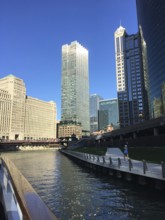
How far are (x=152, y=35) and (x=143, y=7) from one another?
89.1 feet

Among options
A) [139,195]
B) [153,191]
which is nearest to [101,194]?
[139,195]

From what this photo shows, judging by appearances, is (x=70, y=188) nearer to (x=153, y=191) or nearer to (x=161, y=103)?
(x=153, y=191)

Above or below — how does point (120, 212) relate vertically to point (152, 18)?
below

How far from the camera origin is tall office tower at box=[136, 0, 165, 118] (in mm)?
123500

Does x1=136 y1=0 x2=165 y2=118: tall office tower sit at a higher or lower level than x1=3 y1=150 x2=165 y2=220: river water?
higher

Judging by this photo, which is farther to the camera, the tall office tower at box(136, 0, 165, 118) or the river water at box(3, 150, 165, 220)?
the tall office tower at box(136, 0, 165, 118)

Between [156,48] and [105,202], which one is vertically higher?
[156,48]

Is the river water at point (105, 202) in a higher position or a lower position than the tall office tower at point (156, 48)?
lower

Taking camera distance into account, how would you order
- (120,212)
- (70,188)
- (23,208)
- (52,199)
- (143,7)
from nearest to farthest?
(23,208), (120,212), (52,199), (70,188), (143,7)

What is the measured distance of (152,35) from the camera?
136m

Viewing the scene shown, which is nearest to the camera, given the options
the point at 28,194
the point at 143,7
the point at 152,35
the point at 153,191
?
the point at 28,194

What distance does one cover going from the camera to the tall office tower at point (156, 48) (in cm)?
12350

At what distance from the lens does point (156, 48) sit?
130 meters

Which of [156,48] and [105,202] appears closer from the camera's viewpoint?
[105,202]
